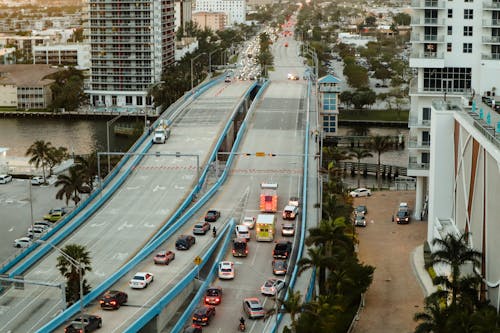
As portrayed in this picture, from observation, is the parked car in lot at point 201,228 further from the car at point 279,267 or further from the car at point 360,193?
the car at point 360,193

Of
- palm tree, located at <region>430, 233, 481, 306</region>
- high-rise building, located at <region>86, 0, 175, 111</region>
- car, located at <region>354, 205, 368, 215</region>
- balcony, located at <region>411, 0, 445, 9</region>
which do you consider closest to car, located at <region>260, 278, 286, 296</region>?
palm tree, located at <region>430, 233, 481, 306</region>

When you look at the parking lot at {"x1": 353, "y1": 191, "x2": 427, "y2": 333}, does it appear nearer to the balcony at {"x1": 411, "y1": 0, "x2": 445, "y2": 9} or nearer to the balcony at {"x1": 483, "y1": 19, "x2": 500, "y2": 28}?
the balcony at {"x1": 483, "y1": 19, "x2": 500, "y2": 28}

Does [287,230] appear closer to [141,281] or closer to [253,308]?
[141,281]

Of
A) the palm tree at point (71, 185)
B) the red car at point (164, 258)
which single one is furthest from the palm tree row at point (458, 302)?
the palm tree at point (71, 185)

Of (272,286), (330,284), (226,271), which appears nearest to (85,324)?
(272,286)

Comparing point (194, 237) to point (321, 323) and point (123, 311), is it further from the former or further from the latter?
point (321, 323)
